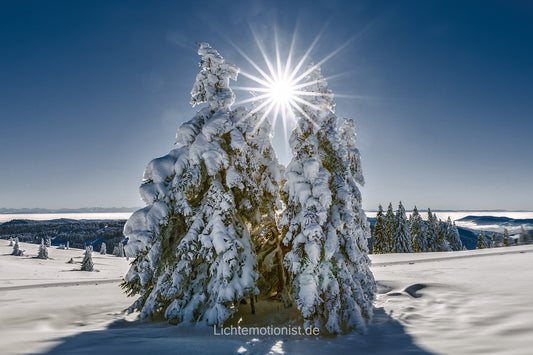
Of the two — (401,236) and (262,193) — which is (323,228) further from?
(401,236)

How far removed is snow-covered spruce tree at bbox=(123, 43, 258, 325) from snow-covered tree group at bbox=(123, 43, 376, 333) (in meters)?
0.04

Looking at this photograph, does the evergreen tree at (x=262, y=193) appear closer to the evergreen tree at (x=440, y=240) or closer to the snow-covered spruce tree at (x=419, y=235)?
the snow-covered spruce tree at (x=419, y=235)

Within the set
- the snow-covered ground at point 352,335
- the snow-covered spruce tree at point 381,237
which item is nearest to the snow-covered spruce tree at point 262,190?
the snow-covered ground at point 352,335

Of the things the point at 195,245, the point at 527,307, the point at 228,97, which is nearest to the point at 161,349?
the point at 195,245

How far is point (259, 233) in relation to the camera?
1387 cm

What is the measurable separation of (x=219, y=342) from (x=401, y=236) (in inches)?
2070

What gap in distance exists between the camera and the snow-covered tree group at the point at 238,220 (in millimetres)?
10570

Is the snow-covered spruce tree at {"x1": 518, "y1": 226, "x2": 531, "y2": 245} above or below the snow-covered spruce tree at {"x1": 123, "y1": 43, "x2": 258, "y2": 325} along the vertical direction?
below

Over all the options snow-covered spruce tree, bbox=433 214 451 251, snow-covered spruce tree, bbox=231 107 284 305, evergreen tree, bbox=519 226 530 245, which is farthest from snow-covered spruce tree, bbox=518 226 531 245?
snow-covered spruce tree, bbox=231 107 284 305

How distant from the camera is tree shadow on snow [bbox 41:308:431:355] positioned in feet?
24.8

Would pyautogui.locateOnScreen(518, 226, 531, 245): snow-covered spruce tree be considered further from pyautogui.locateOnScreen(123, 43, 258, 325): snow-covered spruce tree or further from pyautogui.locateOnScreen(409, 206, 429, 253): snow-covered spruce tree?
pyautogui.locateOnScreen(123, 43, 258, 325): snow-covered spruce tree

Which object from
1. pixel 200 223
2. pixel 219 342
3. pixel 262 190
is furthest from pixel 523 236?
pixel 219 342

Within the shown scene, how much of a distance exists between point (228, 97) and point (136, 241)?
7221 mm

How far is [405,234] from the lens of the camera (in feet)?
176
